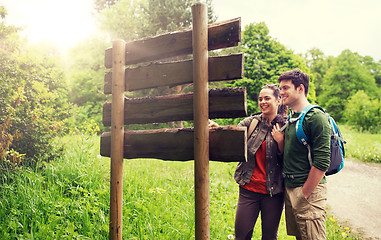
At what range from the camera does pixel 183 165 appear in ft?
26.3

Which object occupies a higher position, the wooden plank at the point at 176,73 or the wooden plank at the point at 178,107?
the wooden plank at the point at 176,73

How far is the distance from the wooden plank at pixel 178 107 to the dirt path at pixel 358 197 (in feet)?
12.6

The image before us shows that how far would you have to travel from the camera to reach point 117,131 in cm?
229

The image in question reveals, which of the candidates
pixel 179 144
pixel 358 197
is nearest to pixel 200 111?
pixel 179 144

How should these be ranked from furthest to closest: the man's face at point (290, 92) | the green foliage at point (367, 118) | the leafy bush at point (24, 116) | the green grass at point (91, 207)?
the green foliage at point (367, 118), the leafy bush at point (24, 116), the green grass at point (91, 207), the man's face at point (290, 92)

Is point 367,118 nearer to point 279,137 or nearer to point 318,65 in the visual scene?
point 279,137

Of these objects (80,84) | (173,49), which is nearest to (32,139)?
(173,49)

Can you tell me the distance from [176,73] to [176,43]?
24 centimetres

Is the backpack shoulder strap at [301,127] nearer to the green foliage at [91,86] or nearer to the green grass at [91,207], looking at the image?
the green grass at [91,207]

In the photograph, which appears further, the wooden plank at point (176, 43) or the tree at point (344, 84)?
the tree at point (344, 84)

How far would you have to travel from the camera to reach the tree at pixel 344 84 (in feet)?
104

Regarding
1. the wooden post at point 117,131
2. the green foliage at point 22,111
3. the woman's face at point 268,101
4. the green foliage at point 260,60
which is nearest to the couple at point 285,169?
the woman's face at point 268,101

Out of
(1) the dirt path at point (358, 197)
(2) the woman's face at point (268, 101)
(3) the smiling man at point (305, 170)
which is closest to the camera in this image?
(3) the smiling man at point (305, 170)

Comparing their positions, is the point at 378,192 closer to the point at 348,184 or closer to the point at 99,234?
the point at 348,184
